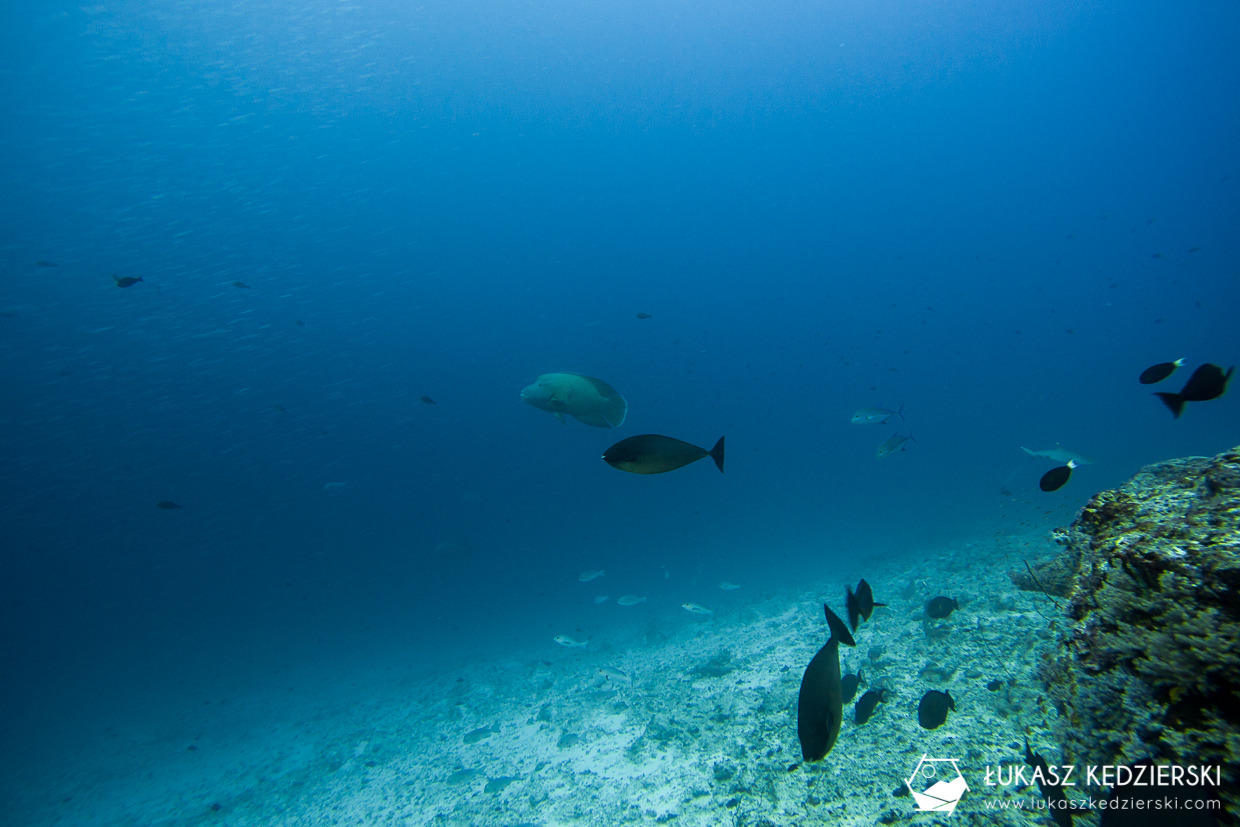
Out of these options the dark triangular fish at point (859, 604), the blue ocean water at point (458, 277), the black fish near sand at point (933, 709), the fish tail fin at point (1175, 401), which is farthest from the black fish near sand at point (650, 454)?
the blue ocean water at point (458, 277)

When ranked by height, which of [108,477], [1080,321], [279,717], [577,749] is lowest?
[279,717]

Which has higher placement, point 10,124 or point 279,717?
point 10,124

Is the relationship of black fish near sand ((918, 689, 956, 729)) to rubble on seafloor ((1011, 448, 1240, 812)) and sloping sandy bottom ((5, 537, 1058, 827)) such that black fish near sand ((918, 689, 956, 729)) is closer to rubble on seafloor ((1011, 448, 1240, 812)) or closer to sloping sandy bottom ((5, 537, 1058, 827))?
sloping sandy bottom ((5, 537, 1058, 827))

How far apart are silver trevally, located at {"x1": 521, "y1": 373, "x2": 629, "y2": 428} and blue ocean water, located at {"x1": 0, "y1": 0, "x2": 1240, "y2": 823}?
53.3ft

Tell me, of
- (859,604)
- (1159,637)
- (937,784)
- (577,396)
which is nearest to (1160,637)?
(1159,637)

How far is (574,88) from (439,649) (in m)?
39.5

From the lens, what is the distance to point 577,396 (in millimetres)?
6262

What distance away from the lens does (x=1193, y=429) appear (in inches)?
1918

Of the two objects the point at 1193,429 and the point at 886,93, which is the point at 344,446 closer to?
the point at 886,93

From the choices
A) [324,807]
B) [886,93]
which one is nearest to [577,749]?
[324,807]

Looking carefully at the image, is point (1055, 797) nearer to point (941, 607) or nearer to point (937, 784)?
point (937, 784)

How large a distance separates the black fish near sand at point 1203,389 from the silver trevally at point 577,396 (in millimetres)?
5104

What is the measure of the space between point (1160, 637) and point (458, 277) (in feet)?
150

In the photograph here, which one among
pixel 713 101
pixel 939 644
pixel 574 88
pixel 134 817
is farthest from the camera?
pixel 713 101
